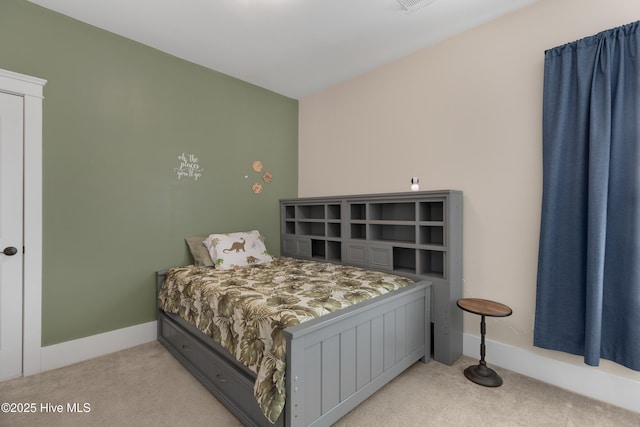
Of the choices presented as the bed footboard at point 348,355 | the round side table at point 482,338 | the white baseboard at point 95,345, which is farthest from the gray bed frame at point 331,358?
the white baseboard at point 95,345

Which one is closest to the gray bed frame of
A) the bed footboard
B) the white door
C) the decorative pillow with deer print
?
the bed footboard

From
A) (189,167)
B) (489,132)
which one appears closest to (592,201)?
(489,132)

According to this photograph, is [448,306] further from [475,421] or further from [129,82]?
[129,82]

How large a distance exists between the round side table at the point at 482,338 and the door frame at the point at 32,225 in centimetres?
318

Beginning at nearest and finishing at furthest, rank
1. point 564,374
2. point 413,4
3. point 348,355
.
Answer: point 348,355 → point 564,374 → point 413,4

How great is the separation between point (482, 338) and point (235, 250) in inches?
88.7

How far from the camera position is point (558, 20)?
2.15 m

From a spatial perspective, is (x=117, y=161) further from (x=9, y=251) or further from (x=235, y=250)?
(x=235, y=250)

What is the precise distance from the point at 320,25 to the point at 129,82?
1.76m

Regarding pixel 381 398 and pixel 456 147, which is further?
pixel 456 147

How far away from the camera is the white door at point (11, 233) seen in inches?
84.5

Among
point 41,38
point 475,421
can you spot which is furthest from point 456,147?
point 41,38

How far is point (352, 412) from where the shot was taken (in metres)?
1.82

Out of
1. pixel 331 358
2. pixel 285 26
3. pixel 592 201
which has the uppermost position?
pixel 285 26
